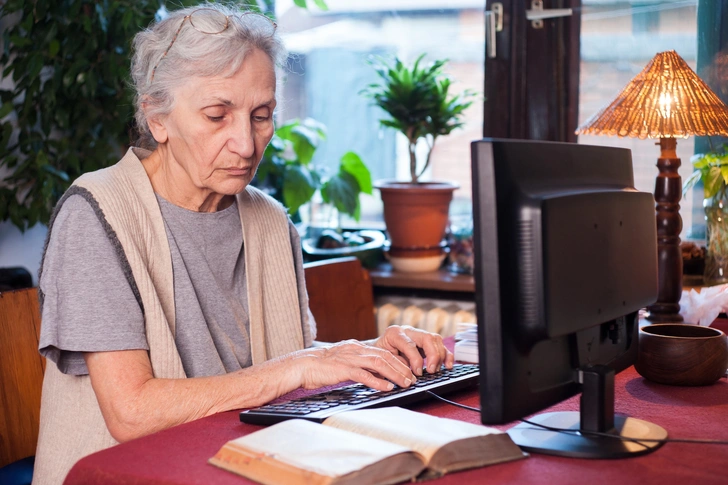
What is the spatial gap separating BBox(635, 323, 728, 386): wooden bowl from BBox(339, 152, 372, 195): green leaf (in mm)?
1650

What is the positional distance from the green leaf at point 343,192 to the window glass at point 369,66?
22 centimetres

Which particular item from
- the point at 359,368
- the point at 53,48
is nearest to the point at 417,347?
the point at 359,368

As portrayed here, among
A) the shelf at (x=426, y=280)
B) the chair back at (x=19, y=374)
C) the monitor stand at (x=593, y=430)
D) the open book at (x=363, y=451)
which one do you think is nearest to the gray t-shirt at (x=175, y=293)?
the chair back at (x=19, y=374)

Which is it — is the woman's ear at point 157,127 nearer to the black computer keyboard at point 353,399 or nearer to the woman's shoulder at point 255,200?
the woman's shoulder at point 255,200

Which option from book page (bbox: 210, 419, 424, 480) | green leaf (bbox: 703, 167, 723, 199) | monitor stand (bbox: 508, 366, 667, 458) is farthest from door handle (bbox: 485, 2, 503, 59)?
book page (bbox: 210, 419, 424, 480)

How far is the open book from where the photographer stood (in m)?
0.84

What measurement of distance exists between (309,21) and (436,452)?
2332 millimetres

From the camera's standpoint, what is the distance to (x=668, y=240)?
1.62 m

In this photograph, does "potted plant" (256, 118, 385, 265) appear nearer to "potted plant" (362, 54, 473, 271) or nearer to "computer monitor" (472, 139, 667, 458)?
"potted plant" (362, 54, 473, 271)

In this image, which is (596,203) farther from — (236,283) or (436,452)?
(236,283)

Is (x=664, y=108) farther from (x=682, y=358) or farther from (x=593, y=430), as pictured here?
(x=593, y=430)

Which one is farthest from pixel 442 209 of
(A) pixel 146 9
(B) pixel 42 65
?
(B) pixel 42 65

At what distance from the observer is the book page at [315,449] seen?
0.84m

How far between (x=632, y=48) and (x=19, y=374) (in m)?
1.80
